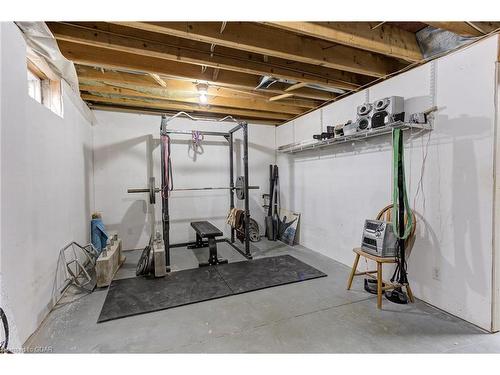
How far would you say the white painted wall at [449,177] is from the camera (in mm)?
2006

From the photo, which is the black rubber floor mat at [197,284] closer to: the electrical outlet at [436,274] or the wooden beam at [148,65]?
the electrical outlet at [436,274]

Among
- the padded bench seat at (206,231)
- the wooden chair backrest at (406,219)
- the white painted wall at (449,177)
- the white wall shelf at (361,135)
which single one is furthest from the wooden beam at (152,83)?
the wooden chair backrest at (406,219)

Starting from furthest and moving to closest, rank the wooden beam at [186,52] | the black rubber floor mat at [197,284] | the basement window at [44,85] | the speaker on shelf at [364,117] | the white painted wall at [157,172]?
1. the white painted wall at [157,172]
2. the speaker on shelf at [364,117]
3. the black rubber floor mat at [197,284]
4. the basement window at [44,85]
5. the wooden beam at [186,52]

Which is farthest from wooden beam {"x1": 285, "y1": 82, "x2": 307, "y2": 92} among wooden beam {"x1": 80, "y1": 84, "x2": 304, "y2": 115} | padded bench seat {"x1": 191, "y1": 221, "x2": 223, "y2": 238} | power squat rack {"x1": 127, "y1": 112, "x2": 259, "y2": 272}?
padded bench seat {"x1": 191, "y1": 221, "x2": 223, "y2": 238}

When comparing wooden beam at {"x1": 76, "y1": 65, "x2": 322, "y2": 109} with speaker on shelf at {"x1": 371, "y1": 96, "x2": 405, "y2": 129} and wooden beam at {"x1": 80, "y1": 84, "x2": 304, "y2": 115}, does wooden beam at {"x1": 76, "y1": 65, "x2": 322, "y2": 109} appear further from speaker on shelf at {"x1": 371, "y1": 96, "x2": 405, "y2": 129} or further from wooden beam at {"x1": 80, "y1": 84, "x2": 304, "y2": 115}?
speaker on shelf at {"x1": 371, "y1": 96, "x2": 405, "y2": 129}

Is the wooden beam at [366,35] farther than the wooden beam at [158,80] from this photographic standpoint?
No

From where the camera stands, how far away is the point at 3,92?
5.21ft

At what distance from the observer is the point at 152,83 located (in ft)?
10.4

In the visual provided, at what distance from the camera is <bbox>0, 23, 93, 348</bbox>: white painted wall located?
5.31 ft

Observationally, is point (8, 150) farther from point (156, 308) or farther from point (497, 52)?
→ point (497, 52)

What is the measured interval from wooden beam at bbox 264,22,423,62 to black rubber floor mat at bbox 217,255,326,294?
2.70 metres

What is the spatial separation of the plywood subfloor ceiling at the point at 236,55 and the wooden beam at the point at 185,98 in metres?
0.01

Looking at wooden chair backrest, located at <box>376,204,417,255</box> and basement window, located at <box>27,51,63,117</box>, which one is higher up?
basement window, located at <box>27,51,63,117</box>

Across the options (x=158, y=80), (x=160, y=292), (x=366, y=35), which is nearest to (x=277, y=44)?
(x=366, y=35)
